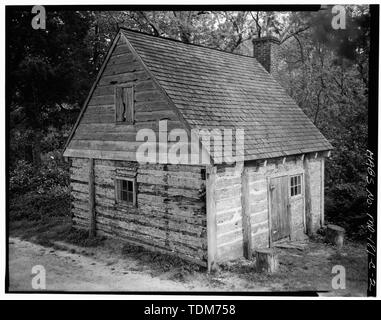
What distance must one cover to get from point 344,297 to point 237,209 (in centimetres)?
338

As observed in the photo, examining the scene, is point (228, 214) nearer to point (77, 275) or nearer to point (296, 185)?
point (296, 185)

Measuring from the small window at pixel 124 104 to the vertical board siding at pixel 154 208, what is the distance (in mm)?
1359

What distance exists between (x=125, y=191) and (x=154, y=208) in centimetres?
141

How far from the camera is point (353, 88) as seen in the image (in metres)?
17.5

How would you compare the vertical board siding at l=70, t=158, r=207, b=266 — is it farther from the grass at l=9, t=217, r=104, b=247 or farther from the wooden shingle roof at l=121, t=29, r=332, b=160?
the wooden shingle roof at l=121, t=29, r=332, b=160

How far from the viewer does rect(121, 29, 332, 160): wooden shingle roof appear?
399 inches

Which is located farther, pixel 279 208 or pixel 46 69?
pixel 46 69

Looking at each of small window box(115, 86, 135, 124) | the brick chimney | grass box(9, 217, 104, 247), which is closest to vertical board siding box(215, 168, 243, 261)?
small window box(115, 86, 135, 124)

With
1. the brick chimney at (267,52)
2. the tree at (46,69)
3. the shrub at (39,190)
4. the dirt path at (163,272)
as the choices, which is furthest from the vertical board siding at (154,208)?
the brick chimney at (267,52)

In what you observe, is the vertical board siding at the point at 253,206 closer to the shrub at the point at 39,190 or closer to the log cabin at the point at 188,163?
the log cabin at the point at 188,163

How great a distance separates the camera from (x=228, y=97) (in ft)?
38.0

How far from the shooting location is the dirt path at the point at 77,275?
8.69 metres

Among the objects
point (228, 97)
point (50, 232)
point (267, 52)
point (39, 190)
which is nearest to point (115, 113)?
point (228, 97)

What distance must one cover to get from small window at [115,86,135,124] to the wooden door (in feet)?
15.8
